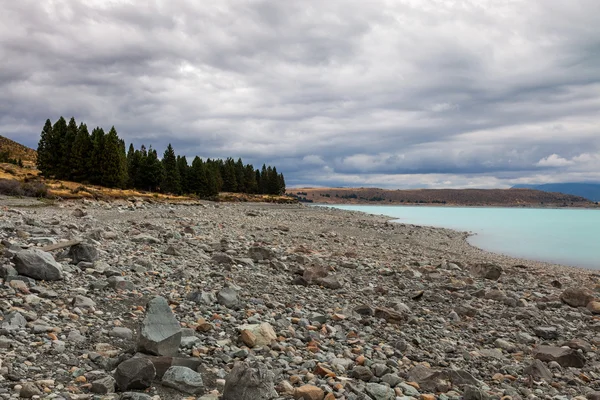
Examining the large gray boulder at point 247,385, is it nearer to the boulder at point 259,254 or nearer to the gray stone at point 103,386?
the gray stone at point 103,386

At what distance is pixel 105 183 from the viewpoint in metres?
74.8

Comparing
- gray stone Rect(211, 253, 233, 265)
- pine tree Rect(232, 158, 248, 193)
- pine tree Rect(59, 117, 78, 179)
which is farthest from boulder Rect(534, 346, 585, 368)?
pine tree Rect(232, 158, 248, 193)

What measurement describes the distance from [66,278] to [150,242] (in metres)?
6.40

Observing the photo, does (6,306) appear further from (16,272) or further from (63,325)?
(16,272)

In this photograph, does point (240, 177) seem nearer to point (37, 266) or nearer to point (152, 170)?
point (152, 170)

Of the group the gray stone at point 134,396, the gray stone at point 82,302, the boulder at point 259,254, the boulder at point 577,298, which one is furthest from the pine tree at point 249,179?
the gray stone at point 134,396

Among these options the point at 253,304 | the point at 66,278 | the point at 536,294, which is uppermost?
the point at 66,278

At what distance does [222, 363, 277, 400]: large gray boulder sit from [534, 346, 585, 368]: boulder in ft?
20.9

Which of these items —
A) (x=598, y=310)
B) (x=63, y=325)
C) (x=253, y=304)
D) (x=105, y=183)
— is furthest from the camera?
(x=105, y=183)

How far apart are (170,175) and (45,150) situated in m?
24.4

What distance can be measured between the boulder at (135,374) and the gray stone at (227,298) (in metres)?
3.75

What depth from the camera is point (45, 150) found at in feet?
273

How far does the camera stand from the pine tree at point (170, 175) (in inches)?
3716

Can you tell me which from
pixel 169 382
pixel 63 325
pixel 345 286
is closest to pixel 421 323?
pixel 345 286
